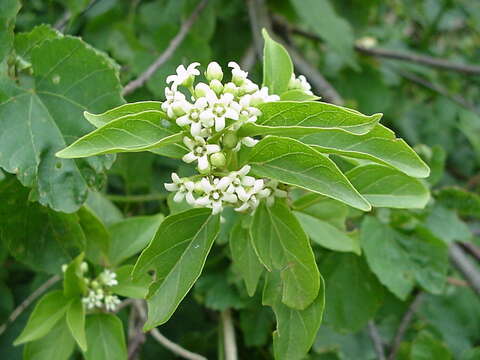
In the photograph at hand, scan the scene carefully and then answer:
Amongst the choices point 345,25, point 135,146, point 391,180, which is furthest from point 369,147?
point 345,25

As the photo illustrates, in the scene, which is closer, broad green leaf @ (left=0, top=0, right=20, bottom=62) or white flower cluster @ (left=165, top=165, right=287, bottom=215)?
white flower cluster @ (left=165, top=165, right=287, bottom=215)

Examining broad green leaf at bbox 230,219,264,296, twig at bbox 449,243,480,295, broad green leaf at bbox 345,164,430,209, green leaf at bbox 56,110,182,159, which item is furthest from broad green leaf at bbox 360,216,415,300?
green leaf at bbox 56,110,182,159

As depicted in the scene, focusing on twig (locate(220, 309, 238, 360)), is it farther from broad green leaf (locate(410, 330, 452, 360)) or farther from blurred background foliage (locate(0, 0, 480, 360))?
broad green leaf (locate(410, 330, 452, 360))

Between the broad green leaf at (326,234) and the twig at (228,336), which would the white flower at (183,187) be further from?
the twig at (228,336)

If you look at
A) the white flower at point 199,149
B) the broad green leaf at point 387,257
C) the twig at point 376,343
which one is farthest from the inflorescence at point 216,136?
the twig at point 376,343

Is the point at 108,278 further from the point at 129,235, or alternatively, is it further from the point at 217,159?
the point at 217,159
